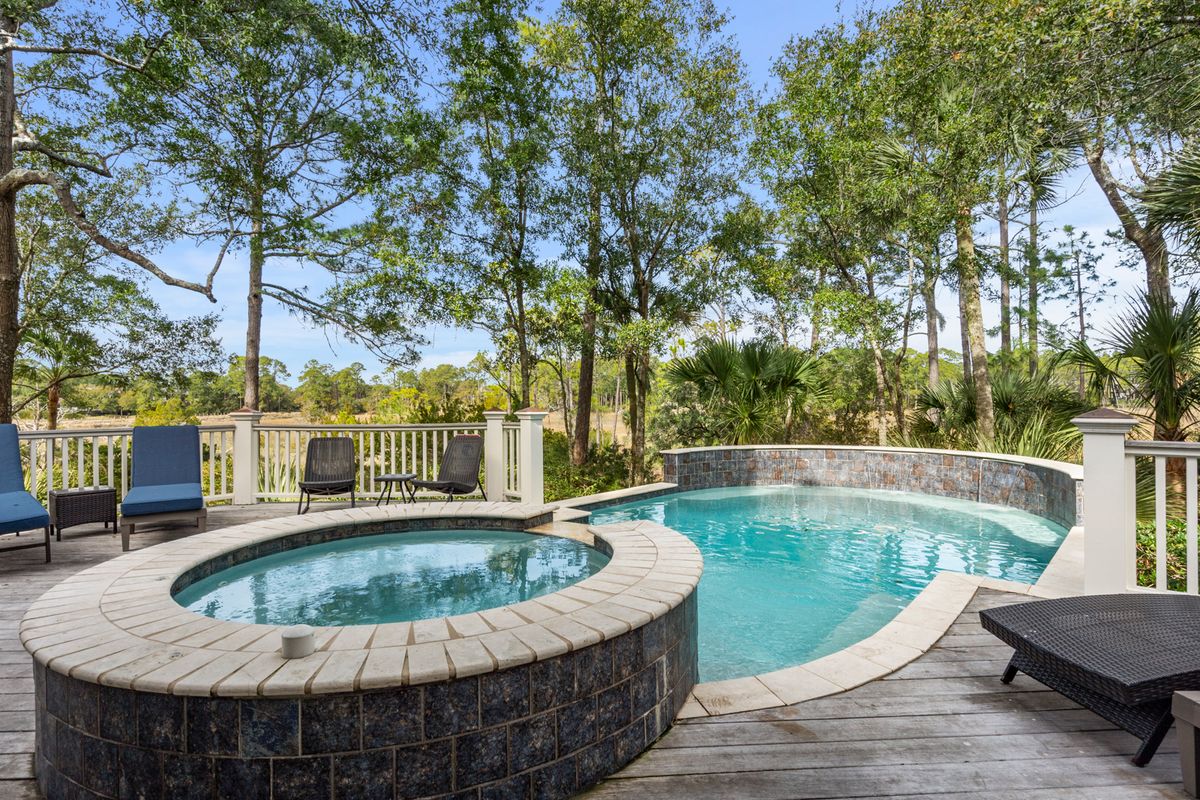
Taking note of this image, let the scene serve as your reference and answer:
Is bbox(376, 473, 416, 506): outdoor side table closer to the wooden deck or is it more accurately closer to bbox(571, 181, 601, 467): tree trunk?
the wooden deck

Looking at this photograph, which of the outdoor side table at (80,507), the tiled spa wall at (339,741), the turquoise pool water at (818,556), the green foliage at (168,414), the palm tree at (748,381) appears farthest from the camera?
the green foliage at (168,414)

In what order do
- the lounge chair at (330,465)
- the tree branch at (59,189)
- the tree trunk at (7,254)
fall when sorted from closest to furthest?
the lounge chair at (330,465)
the tree branch at (59,189)
the tree trunk at (7,254)

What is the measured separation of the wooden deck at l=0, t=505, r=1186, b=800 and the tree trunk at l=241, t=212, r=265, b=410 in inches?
415

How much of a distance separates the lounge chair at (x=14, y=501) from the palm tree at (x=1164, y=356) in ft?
33.3

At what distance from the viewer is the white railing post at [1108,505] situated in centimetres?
330

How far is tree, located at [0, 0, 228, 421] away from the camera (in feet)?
26.0

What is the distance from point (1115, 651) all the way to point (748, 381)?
28.9ft

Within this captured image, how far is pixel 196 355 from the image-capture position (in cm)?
1555

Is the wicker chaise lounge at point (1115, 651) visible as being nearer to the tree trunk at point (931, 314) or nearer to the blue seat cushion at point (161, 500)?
the blue seat cushion at point (161, 500)

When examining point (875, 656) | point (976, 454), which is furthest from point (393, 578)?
point (976, 454)

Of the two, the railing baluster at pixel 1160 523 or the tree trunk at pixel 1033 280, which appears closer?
the railing baluster at pixel 1160 523

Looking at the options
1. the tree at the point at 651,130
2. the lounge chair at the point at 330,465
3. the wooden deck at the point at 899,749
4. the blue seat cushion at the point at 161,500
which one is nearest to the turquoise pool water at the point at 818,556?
the wooden deck at the point at 899,749

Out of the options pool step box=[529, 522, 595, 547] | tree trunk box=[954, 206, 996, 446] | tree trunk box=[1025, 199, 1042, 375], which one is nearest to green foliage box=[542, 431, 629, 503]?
pool step box=[529, 522, 595, 547]

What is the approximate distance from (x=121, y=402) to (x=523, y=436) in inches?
956
